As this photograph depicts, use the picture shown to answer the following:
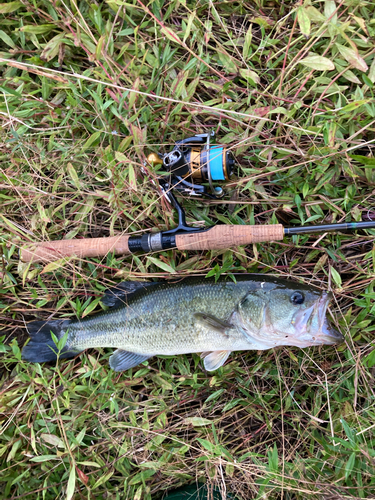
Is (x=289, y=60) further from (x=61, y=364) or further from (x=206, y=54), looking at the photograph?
(x=61, y=364)

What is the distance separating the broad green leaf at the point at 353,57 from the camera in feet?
7.91

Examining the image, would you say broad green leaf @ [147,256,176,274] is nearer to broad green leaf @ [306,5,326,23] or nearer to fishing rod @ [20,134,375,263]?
fishing rod @ [20,134,375,263]

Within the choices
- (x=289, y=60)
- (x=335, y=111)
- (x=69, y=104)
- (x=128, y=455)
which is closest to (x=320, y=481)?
(x=128, y=455)

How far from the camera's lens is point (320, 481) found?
2289 millimetres

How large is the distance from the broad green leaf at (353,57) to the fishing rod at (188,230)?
109cm

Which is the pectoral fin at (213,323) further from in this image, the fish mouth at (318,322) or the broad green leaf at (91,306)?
the broad green leaf at (91,306)

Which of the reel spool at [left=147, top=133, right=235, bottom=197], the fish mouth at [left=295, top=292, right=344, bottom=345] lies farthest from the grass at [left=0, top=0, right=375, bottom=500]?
the fish mouth at [left=295, top=292, right=344, bottom=345]

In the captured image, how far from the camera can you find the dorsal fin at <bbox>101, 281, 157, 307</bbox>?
8.88 feet

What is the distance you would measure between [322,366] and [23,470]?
2.60 metres

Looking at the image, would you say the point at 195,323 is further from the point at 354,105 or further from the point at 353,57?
the point at 353,57

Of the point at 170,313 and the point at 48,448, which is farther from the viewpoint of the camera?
the point at 48,448

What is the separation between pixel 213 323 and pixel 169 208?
971 millimetres

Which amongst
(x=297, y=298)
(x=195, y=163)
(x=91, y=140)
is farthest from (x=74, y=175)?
(x=297, y=298)

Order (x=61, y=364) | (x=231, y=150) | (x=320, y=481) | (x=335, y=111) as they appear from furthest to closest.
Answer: (x=61, y=364) → (x=231, y=150) → (x=335, y=111) → (x=320, y=481)
